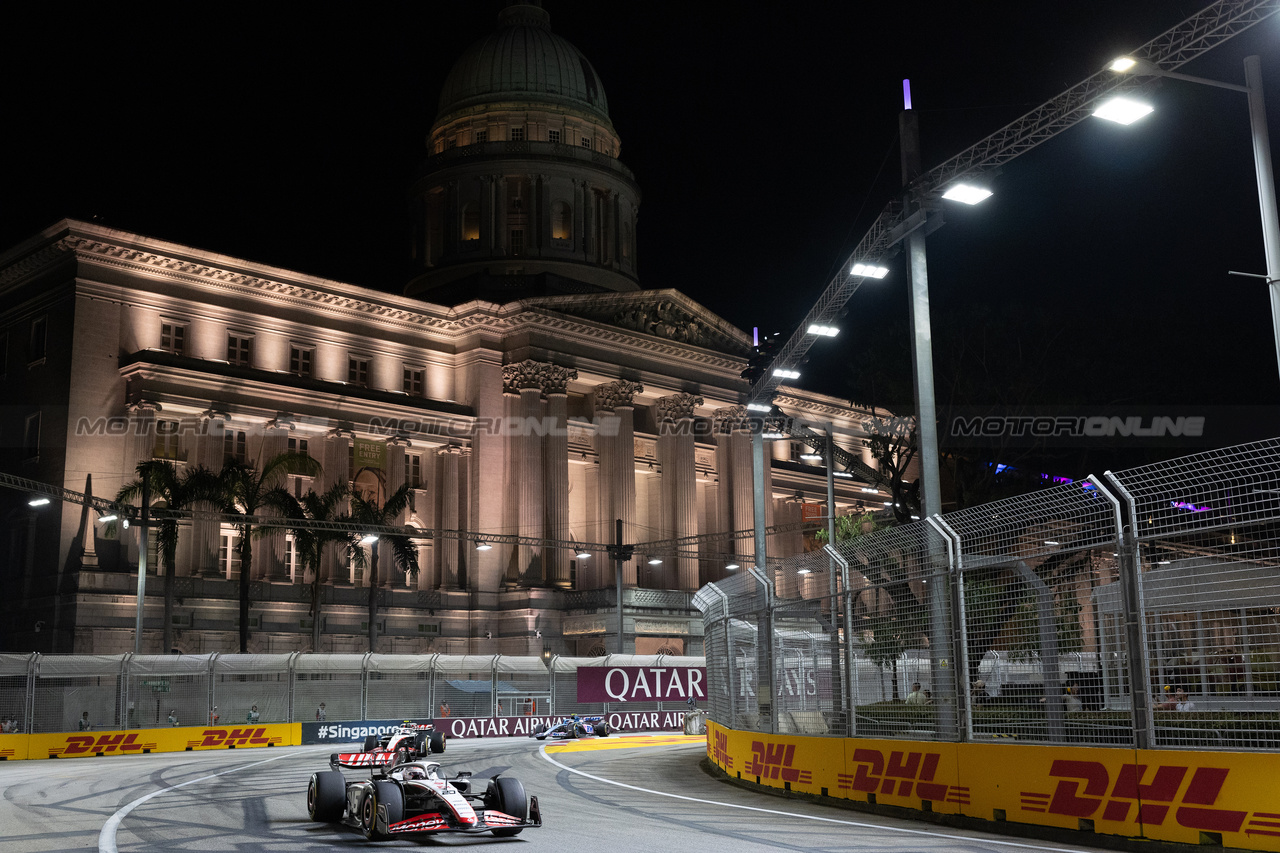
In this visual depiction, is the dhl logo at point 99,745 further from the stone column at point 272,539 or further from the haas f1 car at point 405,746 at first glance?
the haas f1 car at point 405,746

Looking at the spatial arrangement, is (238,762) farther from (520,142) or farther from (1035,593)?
(520,142)

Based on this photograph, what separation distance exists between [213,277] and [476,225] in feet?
89.7

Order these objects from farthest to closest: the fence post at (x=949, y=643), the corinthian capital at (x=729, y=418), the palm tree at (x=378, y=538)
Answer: the corinthian capital at (x=729, y=418) < the palm tree at (x=378, y=538) < the fence post at (x=949, y=643)

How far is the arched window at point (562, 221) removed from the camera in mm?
84688

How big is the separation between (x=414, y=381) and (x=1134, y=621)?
58.5 m

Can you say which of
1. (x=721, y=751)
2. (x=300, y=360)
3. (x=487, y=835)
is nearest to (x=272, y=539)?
(x=300, y=360)

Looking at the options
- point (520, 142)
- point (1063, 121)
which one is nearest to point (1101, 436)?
point (1063, 121)

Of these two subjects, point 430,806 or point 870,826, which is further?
point 870,826

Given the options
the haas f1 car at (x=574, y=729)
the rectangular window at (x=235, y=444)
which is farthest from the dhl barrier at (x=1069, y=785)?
the rectangular window at (x=235, y=444)

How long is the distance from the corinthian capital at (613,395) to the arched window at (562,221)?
56.1 feet

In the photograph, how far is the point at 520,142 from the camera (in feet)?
277

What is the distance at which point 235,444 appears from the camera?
59.7m

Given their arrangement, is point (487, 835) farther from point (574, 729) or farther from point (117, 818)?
point (574, 729)

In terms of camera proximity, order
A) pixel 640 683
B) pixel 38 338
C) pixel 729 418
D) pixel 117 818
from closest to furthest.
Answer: pixel 117 818
pixel 640 683
pixel 38 338
pixel 729 418
